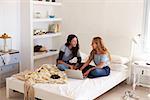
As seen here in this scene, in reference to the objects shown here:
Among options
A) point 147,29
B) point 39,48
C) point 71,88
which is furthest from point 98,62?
point 39,48

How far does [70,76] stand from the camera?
3775mm

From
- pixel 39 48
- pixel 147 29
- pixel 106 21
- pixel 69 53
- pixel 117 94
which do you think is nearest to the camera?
pixel 117 94

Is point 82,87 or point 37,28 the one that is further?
point 37,28

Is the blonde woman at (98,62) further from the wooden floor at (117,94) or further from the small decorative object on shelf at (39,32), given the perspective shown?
the small decorative object on shelf at (39,32)

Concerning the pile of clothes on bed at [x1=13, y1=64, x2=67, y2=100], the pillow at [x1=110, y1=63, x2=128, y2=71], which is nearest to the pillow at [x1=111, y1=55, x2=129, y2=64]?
the pillow at [x1=110, y1=63, x2=128, y2=71]

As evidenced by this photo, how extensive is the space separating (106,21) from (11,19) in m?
1.84

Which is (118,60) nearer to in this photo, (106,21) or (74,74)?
(106,21)

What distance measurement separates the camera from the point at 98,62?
4.05 m

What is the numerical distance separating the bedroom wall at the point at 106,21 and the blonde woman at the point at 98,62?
2.51 feet

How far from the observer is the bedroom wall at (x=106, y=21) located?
4.55m

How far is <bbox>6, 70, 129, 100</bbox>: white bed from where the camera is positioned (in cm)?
309

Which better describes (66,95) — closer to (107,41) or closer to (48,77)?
(48,77)

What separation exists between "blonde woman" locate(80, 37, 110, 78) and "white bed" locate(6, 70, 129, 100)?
0.12m

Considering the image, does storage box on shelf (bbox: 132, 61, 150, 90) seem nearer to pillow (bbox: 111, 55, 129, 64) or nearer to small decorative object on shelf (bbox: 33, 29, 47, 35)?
pillow (bbox: 111, 55, 129, 64)
